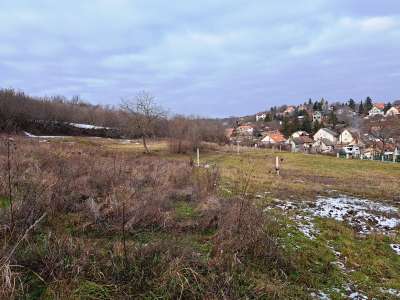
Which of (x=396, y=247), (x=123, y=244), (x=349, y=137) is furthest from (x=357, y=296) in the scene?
(x=349, y=137)

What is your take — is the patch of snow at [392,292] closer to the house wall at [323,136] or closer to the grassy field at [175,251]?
the grassy field at [175,251]

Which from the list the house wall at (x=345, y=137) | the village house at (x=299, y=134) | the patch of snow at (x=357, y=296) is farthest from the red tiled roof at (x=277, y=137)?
the patch of snow at (x=357, y=296)

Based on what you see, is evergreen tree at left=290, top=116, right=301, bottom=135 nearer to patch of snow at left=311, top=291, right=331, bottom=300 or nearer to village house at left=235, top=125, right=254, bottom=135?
village house at left=235, top=125, right=254, bottom=135

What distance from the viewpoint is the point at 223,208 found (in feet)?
21.8

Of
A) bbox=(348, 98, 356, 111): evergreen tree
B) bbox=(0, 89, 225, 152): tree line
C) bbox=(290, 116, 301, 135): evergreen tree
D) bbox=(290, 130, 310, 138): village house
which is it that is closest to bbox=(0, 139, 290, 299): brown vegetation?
bbox=(0, 89, 225, 152): tree line

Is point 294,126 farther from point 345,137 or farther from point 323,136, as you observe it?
point 345,137

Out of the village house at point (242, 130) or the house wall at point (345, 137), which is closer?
the village house at point (242, 130)

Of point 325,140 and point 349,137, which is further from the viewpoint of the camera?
point 349,137

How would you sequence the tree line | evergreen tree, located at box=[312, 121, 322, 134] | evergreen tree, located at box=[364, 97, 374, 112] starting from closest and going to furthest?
the tree line
evergreen tree, located at box=[312, 121, 322, 134]
evergreen tree, located at box=[364, 97, 374, 112]

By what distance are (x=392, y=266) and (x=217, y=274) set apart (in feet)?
11.7

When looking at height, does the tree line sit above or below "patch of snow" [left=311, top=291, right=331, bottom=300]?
above

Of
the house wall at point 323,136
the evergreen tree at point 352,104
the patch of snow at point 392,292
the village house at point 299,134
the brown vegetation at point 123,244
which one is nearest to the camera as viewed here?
the brown vegetation at point 123,244

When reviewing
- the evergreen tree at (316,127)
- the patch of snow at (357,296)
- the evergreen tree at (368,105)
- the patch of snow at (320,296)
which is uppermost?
the evergreen tree at (368,105)

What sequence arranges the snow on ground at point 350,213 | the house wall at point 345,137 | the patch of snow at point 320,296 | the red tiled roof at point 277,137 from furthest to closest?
the red tiled roof at point 277,137 < the house wall at point 345,137 < the snow on ground at point 350,213 < the patch of snow at point 320,296
